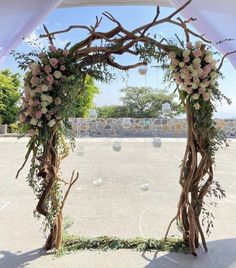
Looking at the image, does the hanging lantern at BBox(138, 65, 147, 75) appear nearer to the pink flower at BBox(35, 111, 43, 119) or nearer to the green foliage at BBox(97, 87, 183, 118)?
the pink flower at BBox(35, 111, 43, 119)

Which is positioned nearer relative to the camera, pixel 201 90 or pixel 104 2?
pixel 201 90

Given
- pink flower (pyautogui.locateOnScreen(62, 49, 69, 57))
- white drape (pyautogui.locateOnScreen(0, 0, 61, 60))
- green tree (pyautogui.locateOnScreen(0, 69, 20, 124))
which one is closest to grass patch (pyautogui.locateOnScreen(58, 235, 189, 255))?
pink flower (pyautogui.locateOnScreen(62, 49, 69, 57))

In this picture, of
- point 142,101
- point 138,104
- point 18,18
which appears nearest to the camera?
point 18,18

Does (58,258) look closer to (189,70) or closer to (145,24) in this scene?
(189,70)

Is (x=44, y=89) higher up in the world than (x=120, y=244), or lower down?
higher up

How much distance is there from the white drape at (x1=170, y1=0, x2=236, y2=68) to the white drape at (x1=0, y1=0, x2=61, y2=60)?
0.97m

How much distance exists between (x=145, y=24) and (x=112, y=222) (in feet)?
5.74

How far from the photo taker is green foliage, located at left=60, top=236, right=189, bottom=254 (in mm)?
2301

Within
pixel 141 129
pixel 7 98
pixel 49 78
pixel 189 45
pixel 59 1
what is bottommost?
pixel 141 129

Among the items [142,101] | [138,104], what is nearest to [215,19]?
[142,101]

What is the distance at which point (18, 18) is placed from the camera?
2.35 m

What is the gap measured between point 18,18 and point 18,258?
1.72 m

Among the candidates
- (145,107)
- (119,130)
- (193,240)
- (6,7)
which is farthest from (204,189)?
(119,130)

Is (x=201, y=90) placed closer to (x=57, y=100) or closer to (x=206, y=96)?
(x=206, y=96)
